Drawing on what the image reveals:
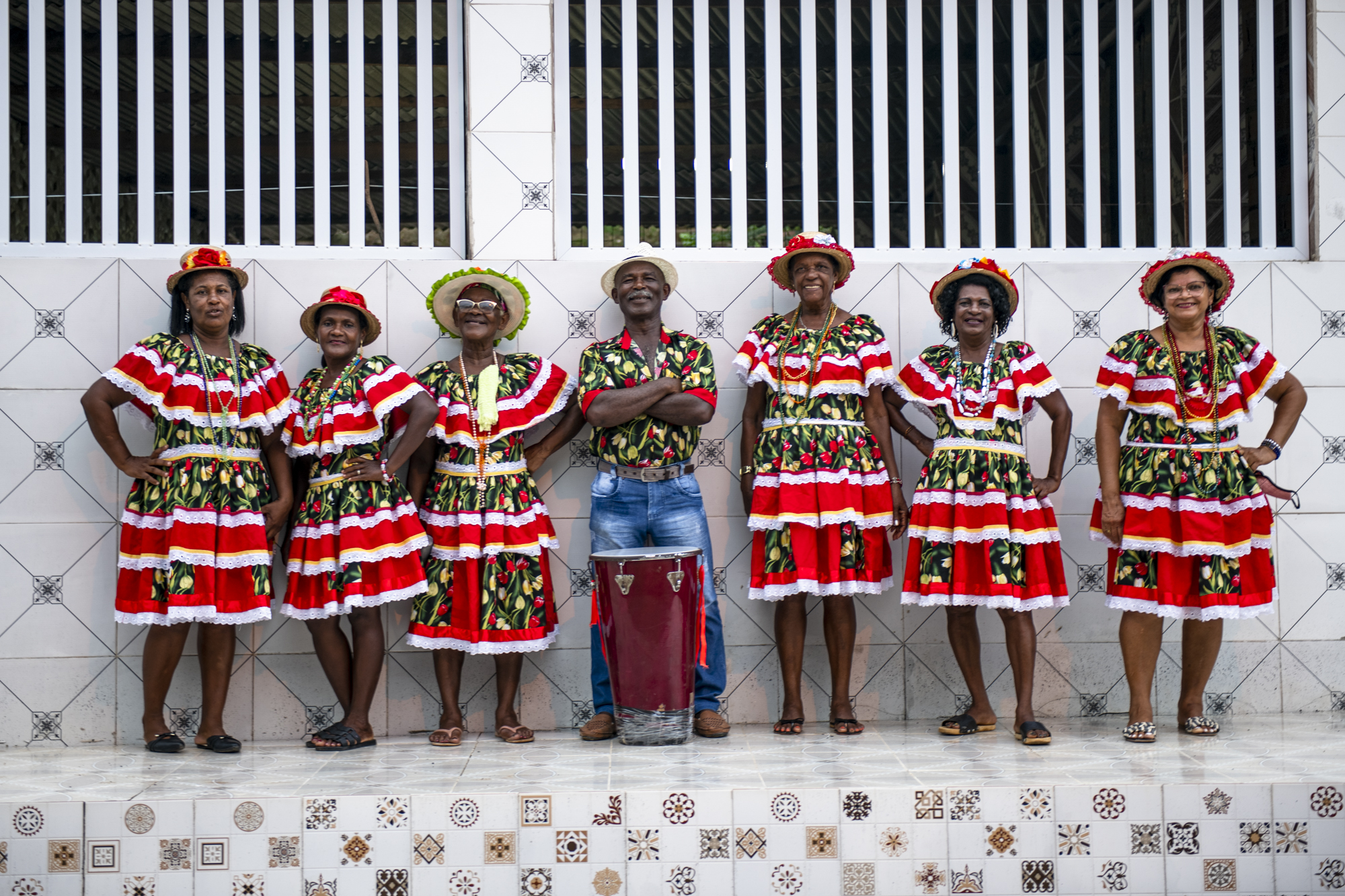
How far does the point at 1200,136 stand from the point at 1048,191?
2.35 feet

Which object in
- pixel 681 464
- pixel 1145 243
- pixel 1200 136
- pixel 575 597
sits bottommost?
pixel 575 597

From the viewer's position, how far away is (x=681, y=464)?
471 cm

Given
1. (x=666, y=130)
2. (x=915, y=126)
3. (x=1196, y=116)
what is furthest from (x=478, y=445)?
(x=1196, y=116)

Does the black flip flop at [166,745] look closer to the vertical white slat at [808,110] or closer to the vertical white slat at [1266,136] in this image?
→ the vertical white slat at [808,110]

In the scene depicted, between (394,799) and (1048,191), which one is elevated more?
(1048,191)

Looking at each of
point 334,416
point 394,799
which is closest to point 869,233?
point 334,416

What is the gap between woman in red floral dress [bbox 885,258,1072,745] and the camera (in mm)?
4492

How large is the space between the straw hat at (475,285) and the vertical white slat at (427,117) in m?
0.46

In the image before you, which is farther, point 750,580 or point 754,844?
point 750,580

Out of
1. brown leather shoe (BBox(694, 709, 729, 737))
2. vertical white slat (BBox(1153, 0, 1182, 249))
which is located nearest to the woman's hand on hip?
brown leather shoe (BBox(694, 709, 729, 737))

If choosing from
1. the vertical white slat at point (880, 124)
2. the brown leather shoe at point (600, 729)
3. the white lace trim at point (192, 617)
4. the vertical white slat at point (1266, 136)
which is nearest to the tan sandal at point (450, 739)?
the brown leather shoe at point (600, 729)

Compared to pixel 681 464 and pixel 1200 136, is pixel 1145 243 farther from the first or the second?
pixel 681 464

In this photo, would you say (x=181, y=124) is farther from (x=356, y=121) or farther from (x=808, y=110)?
(x=808, y=110)

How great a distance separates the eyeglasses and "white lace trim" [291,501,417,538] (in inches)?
33.0
